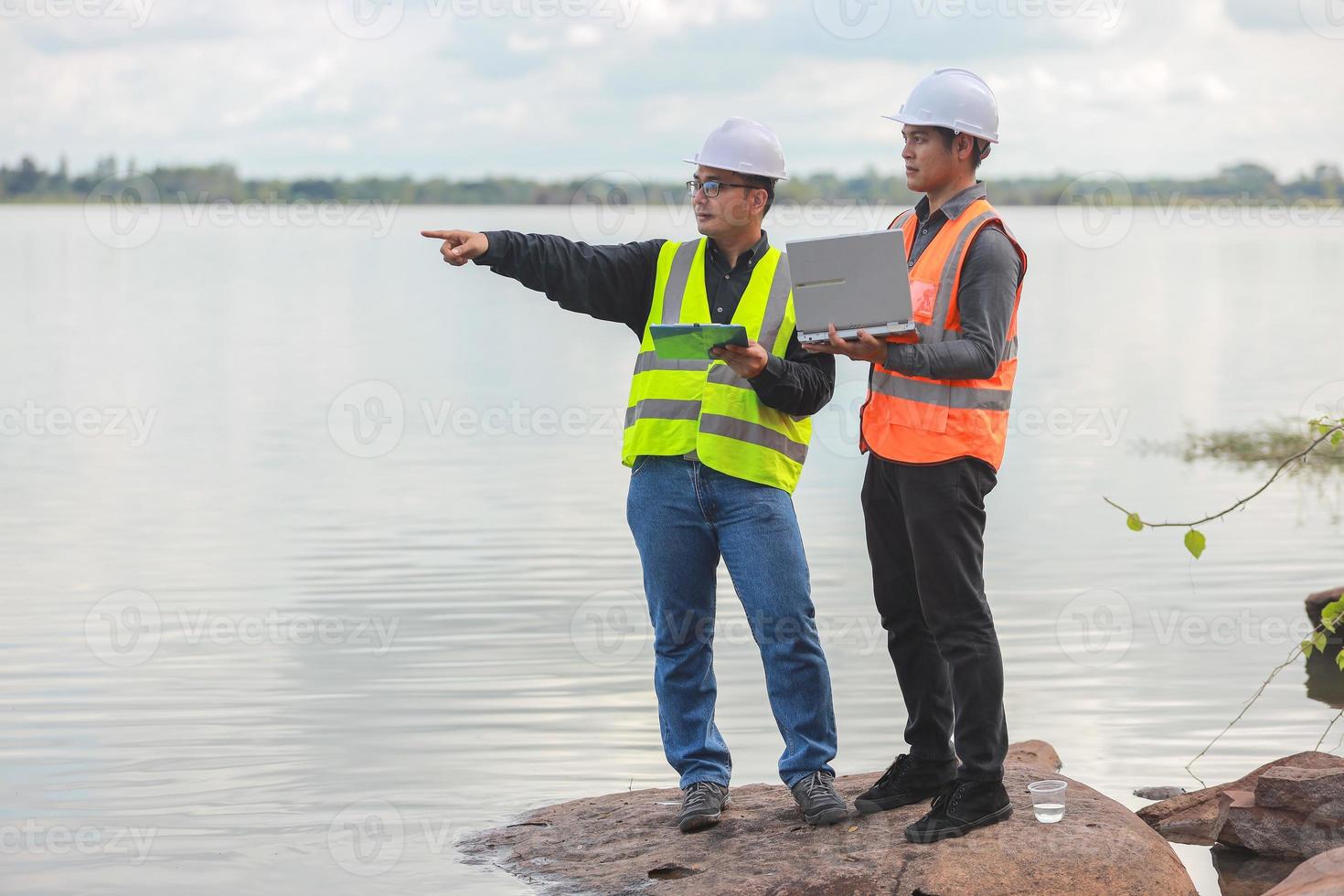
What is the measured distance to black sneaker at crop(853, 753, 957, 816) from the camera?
17.1 ft

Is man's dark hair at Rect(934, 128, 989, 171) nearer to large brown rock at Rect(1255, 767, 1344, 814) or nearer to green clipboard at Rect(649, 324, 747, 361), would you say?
green clipboard at Rect(649, 324, 747, 361)

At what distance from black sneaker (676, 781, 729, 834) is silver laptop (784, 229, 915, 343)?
4.76 ft

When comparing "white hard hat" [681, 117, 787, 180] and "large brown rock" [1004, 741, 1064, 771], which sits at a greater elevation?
"white hard hat" [681, 117, 787, 180]

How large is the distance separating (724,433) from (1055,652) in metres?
4.37

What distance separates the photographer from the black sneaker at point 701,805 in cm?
525

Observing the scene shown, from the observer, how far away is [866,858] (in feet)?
15.8

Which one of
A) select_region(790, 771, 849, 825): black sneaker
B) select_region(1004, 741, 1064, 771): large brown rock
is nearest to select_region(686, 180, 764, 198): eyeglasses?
select_region(790, 771, 849, 825): black sneaker

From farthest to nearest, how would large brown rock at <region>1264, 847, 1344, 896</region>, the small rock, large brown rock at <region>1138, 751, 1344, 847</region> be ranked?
large brown rock at <region>1138, 751, 1344, 847</region>
the small rock
large brown rock at <region>1264, 847, 1344, 896</region>

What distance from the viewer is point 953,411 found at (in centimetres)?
483

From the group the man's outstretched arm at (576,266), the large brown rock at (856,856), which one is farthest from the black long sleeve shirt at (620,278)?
the large brown rock at (856,856)

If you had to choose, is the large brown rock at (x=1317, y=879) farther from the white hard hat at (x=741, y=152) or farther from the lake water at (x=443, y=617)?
the white hard hat at (x=741, y=152)

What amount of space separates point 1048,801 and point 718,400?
58.3 inches

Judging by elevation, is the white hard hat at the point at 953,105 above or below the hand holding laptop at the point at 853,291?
above

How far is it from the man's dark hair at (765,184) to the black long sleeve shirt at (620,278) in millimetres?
118
